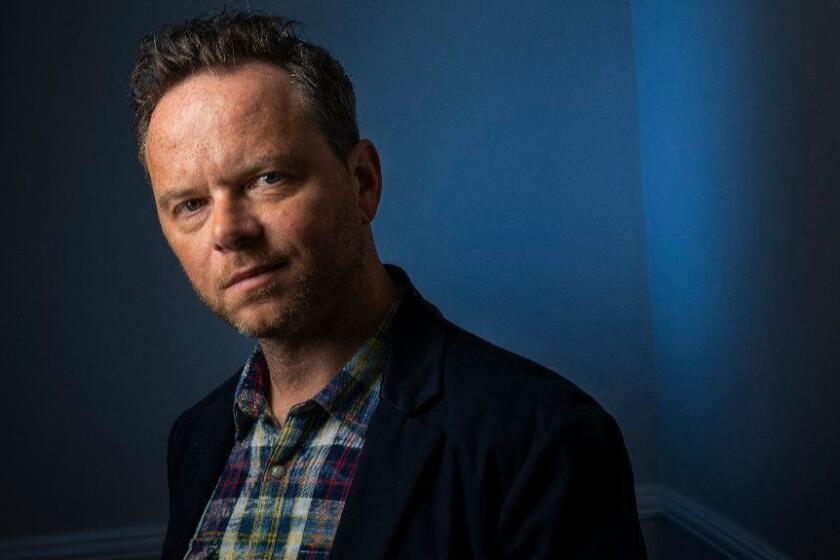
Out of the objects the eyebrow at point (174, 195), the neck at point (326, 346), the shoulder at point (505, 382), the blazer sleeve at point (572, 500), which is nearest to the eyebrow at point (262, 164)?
the eyebrow at point (174, 195)

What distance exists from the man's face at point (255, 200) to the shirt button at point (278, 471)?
0.18 metres

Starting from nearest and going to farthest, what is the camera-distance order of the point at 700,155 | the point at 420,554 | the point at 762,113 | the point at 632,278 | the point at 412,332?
the point at 420,554, the point at 412,332, the point at 762,113, the point at 700,155, the point at 632,278

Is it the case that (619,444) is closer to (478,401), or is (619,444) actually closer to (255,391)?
(478,401)

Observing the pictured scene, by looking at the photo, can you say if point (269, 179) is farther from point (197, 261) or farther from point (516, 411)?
point (516, 411)

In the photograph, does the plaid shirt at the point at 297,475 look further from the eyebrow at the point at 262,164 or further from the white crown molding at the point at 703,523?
the white crown molding at the point at 703,523

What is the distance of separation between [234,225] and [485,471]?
440mm

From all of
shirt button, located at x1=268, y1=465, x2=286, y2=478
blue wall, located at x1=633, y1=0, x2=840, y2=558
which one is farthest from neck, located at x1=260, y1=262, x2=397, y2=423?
blue wall, located at x1=633, y1=0, x2=840, y2=558

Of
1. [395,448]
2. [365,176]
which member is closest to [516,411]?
Answer: [395,448]

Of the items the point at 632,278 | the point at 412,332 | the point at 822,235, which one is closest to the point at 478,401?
the point at 412,332

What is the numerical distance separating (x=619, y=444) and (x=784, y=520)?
29.5 inches

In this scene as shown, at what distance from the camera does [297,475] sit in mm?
1127

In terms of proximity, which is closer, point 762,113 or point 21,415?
point 762,113

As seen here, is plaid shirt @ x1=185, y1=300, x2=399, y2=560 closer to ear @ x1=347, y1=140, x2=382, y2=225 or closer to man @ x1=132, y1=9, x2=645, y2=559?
man @ x1=132, y1=9, x2=645, y2=559

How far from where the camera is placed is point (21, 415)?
1.97 m
